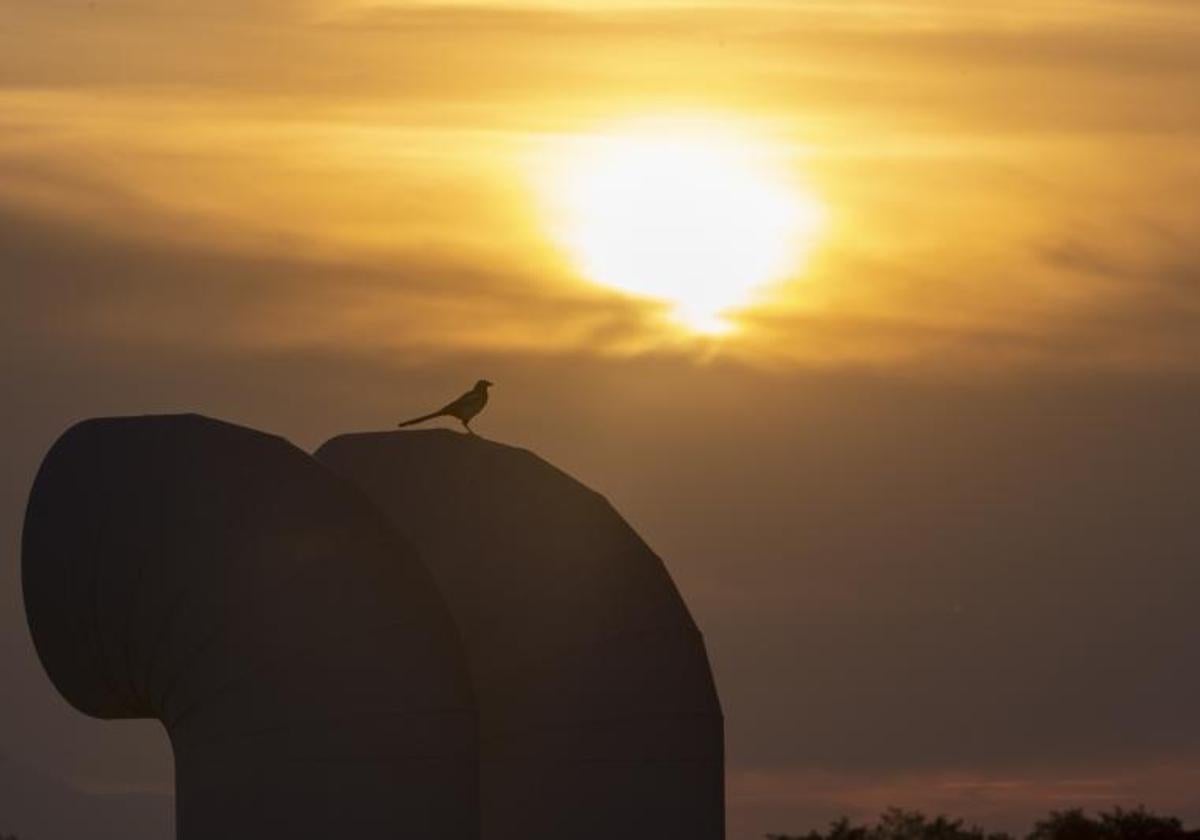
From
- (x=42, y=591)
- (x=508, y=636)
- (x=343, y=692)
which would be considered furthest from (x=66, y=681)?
(x=508, y=636)

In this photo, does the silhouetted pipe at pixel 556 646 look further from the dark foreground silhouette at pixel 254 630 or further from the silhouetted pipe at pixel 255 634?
the silhouetted pipe at pixel 255 634

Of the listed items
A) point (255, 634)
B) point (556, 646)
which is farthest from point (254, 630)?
point (556, 646)

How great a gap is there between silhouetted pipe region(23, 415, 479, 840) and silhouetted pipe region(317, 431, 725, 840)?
4274 millimetres

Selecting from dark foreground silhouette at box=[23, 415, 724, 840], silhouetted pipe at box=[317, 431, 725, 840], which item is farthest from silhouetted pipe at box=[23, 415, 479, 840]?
silhouetted pipe at box=[317, 431, 725, 840]

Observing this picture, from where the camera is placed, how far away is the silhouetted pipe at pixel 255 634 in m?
47.1

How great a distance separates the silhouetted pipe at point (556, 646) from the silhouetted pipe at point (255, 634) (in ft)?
14.0

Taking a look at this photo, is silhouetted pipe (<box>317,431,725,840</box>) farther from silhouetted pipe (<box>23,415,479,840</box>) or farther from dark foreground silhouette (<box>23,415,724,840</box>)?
silhouetted pipe (<box>23,415,479,840</box>)

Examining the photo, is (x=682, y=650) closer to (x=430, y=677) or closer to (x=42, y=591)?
(x=430, y=677)

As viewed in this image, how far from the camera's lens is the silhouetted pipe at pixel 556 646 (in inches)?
2062

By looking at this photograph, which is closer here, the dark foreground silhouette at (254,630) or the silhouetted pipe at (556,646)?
the dark foreground silhouette at (254,630)

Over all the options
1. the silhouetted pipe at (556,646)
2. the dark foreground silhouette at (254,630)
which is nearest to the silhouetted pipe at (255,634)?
the dark foreground silhouette at (254,630)

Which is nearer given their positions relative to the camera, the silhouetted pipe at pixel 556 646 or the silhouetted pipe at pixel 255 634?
the silhouetted pipe at pixel 255 634

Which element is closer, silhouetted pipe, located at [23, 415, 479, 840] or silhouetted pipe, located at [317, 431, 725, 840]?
silhouetted pipe, located at [23, 415, 479, 840]

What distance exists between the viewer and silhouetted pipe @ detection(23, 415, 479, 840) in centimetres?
4706
